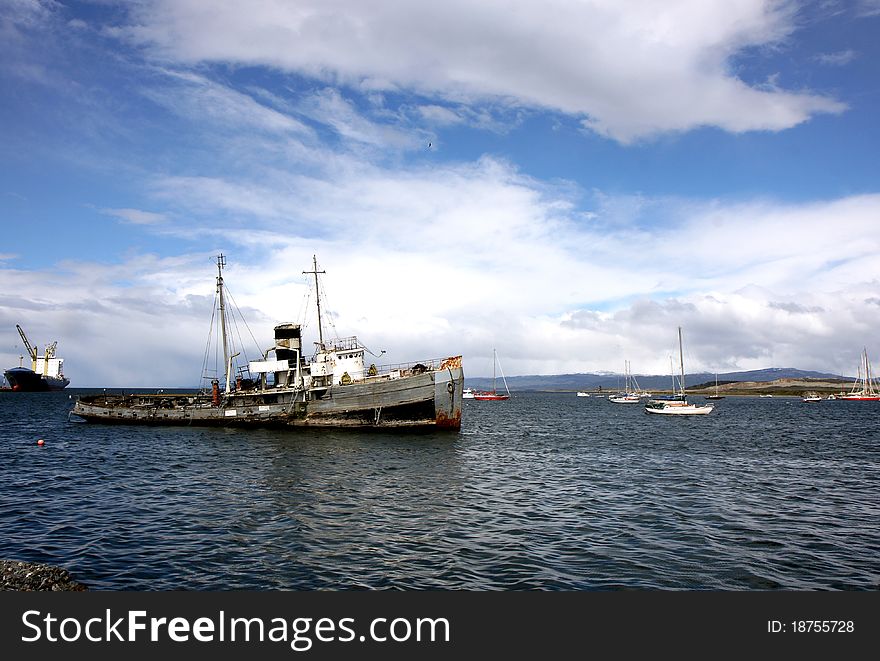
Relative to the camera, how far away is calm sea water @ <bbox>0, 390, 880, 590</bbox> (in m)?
13.4

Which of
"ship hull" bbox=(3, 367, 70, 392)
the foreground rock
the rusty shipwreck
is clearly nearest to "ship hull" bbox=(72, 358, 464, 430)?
the rusty shipwreck

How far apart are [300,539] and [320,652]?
27.1ft

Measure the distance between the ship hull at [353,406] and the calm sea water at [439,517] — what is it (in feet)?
21.6

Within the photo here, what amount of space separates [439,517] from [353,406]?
27.8 metres

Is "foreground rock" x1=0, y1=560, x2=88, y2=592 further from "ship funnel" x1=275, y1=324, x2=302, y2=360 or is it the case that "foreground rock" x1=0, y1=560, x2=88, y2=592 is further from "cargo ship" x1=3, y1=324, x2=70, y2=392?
"cargo ship" x1=3, y1=324, x2=70, y2=392

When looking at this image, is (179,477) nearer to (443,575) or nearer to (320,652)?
(443,575)

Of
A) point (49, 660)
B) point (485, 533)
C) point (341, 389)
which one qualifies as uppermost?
point (341, 389)

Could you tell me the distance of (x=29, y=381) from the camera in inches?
7077

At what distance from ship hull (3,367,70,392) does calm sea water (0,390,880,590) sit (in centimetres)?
17261

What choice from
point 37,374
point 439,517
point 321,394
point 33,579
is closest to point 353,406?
point 321,394

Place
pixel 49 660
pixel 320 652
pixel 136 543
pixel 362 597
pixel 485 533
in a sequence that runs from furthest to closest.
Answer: pixel 485 533, pixel 136 543, pixel 362 597, pixel 320 652, pixel 49 660

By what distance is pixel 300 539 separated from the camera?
16406 mm

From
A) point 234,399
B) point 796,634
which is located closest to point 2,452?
point 234,399

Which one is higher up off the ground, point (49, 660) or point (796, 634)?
point (49, 660)
